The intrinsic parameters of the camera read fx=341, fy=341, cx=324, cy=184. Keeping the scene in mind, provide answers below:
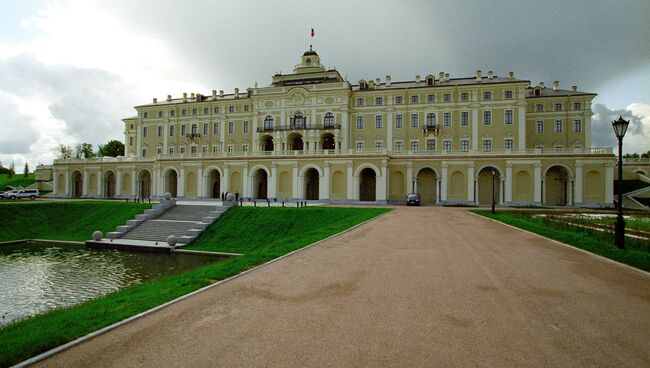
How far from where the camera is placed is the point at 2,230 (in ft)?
98.0

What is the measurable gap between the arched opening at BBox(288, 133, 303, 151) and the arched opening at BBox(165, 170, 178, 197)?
1944 cm

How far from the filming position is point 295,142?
60.1 meters

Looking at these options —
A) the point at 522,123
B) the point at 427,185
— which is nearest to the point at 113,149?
the point at 427,185

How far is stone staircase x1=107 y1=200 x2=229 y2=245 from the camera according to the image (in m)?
27.5

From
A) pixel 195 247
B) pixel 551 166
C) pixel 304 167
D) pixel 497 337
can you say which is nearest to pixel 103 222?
pixel 195 247

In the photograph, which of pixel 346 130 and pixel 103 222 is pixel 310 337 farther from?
pixel 346 130

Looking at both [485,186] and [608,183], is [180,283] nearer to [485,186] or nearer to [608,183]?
[485,186]

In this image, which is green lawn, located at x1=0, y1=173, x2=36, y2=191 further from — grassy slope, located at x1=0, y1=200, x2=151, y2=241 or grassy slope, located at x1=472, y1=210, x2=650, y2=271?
grassy slope, located at x1=472, y1=210, x2=650, y2=271

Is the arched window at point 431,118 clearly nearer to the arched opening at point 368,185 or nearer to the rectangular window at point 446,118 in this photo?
the rectangular window at point 446,118

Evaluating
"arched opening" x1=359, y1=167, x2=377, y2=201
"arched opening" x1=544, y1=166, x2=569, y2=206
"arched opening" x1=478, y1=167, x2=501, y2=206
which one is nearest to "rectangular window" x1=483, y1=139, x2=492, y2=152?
"arched opening" x1=478, y1=167, x2=501, y2=206

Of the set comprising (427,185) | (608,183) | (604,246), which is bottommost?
(604,246)

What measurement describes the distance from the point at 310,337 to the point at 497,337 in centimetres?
302

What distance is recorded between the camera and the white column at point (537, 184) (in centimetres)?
4178

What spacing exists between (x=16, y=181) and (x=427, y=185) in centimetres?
9420
